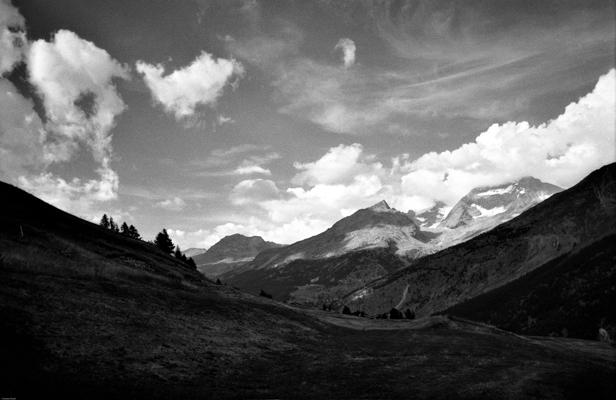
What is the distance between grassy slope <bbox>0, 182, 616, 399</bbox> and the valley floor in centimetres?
16

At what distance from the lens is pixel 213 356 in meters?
39.8

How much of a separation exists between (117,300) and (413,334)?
A: 45684 mm

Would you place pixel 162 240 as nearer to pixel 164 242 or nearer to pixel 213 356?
pixel 164 242

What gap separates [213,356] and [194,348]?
223 cm

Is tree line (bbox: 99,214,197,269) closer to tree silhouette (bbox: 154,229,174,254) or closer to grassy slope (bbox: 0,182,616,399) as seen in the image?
tree silhouette (bbox: 154,229,174,254)

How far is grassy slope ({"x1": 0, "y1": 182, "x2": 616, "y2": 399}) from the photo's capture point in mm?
28797

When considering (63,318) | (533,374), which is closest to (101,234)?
(63,318)

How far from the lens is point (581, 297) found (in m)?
176

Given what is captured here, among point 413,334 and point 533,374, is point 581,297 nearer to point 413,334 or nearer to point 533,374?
point 413,334

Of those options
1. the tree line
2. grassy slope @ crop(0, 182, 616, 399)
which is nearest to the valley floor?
grassy slope @ crop(0, 182, 616, 399)

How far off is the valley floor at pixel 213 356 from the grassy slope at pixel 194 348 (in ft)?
0.52

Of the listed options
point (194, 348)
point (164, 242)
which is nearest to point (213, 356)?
point (194, 348)

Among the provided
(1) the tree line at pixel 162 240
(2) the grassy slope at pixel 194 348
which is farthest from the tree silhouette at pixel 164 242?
(2) the grassy slope at pixel 194 348

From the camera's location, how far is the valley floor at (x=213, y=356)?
28.0 m
